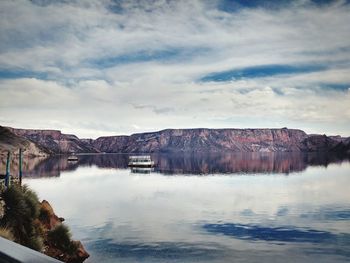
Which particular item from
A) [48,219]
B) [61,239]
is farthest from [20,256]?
[48,219]

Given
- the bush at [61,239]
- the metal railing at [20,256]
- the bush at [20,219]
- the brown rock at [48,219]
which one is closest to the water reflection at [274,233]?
the brown rock at [48,219]

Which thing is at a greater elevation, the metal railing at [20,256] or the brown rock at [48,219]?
the metal railing at [20,256]

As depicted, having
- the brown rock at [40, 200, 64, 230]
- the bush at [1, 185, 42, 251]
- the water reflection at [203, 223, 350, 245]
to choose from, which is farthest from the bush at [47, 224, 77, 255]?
the water reflection at [203, 223, 350, 245]

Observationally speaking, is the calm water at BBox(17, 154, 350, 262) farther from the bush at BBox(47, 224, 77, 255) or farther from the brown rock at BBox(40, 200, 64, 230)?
the brown rock at BBox(40, 200, 64, 230)

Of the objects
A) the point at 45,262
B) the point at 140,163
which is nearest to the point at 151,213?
the point at 45,262

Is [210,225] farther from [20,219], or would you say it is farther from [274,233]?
[20,219]

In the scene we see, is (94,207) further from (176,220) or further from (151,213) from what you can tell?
(176,220)

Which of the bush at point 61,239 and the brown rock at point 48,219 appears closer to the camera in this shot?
the bush at point 61,239

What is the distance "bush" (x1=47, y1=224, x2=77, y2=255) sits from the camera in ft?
65.3

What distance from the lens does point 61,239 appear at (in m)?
20.2

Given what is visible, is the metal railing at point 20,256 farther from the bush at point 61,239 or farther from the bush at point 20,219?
the bush at point 61,239

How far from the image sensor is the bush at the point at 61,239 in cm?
1989

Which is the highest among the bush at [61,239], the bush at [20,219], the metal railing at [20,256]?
the metal railing at [20,256]

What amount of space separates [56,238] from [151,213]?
1951 cm
